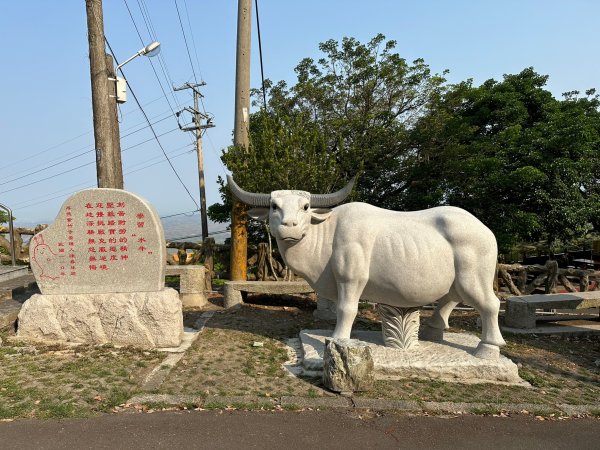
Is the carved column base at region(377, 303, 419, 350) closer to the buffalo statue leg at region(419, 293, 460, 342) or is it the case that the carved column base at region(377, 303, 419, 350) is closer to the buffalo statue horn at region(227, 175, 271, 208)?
the buffalo statue leg at region(419, 293, 460, 342)

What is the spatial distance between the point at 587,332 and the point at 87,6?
10482 mm

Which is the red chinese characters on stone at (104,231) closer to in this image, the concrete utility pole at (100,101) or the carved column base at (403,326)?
the concrete utility pole at (100,101)

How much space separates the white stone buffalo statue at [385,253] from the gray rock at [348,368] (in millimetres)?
757

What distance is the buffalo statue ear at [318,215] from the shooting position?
5.34 m

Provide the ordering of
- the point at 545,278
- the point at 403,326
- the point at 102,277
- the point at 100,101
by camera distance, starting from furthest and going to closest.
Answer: the point at 545,278 < the point at 100,101 < the point at 102,277 < the point at 403,326

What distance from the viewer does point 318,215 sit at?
211 inches

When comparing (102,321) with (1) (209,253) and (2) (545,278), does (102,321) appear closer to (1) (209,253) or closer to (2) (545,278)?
(1) (209,253)

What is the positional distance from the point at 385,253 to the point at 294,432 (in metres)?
2.29

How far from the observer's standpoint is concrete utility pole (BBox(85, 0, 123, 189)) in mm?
7902

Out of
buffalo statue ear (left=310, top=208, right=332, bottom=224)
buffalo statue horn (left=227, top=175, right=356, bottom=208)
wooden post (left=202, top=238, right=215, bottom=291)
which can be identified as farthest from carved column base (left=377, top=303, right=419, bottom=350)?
wooden post (left=202, top=238, right=215, bottom=291)

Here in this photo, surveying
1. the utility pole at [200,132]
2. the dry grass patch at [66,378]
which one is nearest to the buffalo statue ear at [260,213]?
the dry grass patch at [66,378]

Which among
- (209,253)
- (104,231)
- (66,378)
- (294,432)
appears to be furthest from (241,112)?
(294,432)

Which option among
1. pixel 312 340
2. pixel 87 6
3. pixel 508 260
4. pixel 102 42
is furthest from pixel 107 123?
pixel 508 260

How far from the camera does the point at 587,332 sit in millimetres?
7109
